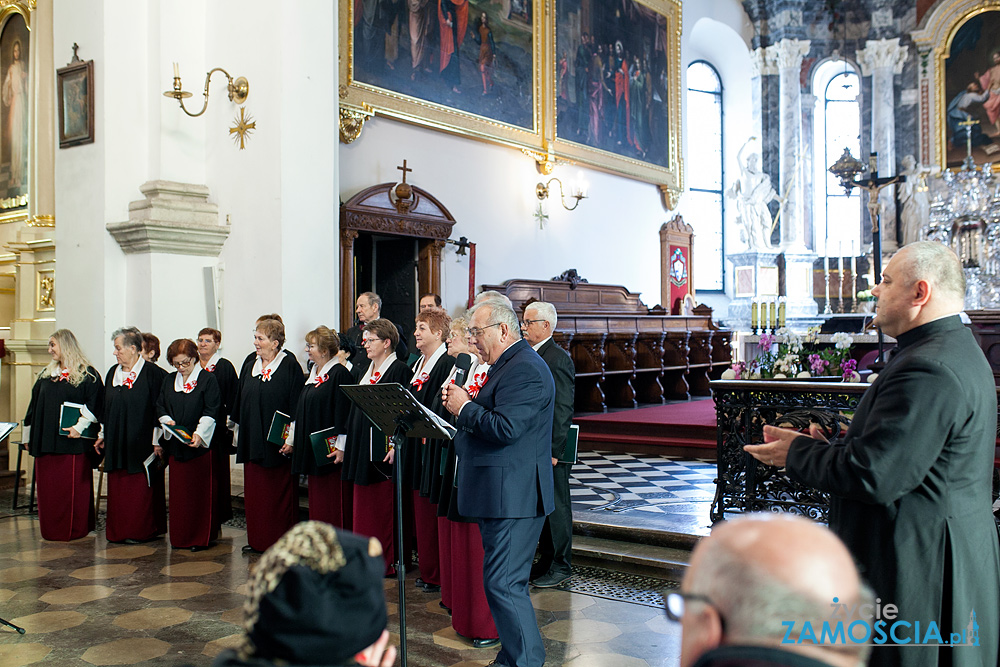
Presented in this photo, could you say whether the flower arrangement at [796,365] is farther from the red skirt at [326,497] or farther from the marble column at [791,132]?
the marble column at [791,132]

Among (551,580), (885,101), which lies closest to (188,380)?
(551,580)

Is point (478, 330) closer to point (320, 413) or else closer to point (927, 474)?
point (927, 474)

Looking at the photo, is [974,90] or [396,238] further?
[974,90]

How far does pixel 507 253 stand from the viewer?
1261cm

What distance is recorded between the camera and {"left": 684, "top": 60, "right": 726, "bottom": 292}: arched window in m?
19.2

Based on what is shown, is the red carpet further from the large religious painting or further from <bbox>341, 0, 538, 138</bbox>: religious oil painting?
the large religious painting

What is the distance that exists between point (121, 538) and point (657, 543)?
3.93 m

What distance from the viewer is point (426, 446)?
4.97 metres

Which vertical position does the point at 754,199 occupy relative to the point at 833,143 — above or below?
below

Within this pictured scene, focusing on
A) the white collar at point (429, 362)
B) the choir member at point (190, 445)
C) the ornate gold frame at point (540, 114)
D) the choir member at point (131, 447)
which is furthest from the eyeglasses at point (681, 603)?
the ornate gold frame at point (540, 114)

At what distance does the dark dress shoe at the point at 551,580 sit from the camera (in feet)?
17.2

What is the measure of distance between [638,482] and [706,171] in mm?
13072

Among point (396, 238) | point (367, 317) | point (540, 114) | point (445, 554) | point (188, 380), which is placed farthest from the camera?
point (540, 114)

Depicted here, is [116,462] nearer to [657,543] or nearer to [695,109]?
[657,543]
